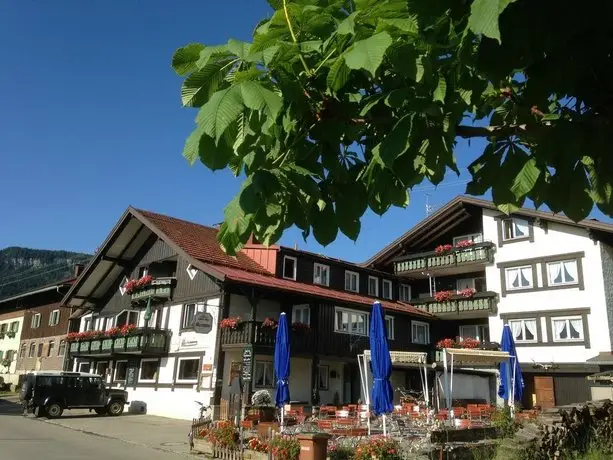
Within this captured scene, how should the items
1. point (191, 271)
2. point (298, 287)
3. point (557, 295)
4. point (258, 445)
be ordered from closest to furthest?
point (258, 445) < point (298, 287) < point (557, 295) < point (191, 271)

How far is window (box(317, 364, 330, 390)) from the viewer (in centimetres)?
3182

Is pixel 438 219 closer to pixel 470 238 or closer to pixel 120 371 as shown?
pixel 470 238

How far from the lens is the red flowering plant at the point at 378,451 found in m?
11.8

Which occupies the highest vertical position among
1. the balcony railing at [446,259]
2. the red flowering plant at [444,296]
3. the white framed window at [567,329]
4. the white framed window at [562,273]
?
the balcony railing at [446,259]

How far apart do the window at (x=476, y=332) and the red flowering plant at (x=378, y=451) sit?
2528 centimetres

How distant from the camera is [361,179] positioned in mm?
3217

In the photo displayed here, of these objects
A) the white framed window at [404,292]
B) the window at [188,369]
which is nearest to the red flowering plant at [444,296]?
the white framed window at [404,292]

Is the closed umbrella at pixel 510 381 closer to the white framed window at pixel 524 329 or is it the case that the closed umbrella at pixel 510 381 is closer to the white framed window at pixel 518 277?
the white framed window at pixel 524 329

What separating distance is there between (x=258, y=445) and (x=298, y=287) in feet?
55.6

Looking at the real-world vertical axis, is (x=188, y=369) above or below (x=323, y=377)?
above

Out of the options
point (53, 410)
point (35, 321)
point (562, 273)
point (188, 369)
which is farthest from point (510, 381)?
point (35, 321)

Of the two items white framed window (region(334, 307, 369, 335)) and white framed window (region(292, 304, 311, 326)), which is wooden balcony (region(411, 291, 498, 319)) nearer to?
white framed window (region(334, 307, 369, 335))

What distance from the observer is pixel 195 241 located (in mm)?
33312

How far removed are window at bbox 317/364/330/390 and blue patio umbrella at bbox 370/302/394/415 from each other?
1469 cm
